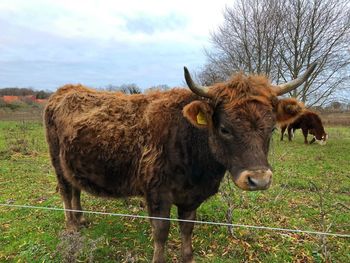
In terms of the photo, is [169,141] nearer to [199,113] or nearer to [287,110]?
[199,113]

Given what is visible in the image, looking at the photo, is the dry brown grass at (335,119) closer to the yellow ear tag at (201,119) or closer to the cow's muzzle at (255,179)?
the yellow ear tag at (201,119)

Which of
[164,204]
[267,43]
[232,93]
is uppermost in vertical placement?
[267,43]

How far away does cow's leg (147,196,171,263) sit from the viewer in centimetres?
444

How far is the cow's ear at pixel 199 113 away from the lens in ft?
12.5

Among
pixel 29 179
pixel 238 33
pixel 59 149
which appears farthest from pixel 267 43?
pixel 59 149

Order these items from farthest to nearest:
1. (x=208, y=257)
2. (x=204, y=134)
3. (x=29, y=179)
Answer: (x=29, y=179)
(x=208, y=257)
(x=204, y=134)

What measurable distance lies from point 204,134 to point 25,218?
166 inches

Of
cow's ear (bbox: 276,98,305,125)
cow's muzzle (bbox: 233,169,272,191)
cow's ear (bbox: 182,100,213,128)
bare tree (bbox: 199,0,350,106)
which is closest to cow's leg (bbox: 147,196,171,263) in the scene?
cow's ear (bbox: 182,100,213,128)

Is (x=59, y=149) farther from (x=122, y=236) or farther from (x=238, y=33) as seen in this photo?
(x=238, y=33)

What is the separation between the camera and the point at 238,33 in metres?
28.5

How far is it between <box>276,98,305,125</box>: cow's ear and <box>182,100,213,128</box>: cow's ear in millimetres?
855

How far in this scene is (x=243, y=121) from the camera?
11.8ft

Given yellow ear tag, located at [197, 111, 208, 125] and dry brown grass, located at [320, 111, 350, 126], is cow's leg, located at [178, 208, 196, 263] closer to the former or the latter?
yellow ear tag, located at [197, 111, 208, 125]

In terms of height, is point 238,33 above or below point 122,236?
above
